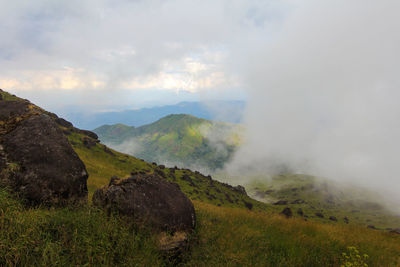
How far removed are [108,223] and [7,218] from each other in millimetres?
2817

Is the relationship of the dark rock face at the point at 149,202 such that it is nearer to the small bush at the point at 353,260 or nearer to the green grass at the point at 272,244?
the green grass at the point at 272,244

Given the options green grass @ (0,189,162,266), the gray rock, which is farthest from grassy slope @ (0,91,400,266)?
the gray rock

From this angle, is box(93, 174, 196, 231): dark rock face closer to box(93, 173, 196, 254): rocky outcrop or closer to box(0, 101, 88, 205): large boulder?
box(93, 173, 196, 254): rocky outcrop

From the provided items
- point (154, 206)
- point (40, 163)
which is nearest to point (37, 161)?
point (40, 163)

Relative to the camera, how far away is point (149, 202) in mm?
9195

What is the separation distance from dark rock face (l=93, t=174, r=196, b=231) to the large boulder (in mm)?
1314

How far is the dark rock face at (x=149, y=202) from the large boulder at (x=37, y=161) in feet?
4.31

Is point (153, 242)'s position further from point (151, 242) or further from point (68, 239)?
point (68, 239)

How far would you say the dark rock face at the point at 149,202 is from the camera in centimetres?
854

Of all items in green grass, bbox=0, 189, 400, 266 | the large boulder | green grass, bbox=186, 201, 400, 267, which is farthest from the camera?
green grass, bbox=186, 201, 400, 267

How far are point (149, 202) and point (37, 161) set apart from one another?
5.00 metres

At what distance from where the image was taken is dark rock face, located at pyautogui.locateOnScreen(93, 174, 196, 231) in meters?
8.54

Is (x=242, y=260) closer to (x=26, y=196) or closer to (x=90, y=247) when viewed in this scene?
(x=90, y=247)

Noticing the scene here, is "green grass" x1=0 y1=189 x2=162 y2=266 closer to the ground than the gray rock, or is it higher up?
closer to the ground
